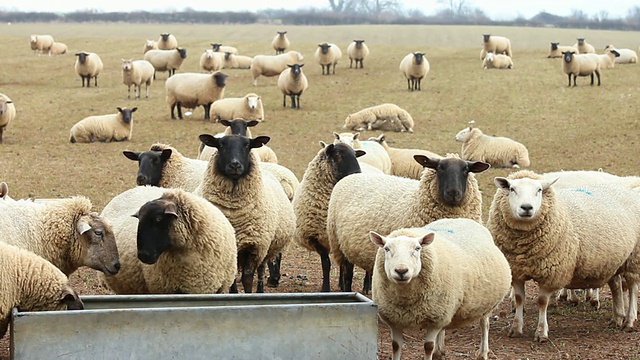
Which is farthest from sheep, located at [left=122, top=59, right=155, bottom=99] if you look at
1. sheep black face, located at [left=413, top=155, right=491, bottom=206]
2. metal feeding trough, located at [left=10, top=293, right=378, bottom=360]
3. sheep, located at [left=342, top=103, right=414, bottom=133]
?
metal feeding trough, located at [left=10, top=293, right=378, bottom=360]

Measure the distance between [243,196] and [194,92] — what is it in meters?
17.4

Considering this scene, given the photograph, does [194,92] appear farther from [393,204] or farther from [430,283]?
[430,283]

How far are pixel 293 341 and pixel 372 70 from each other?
32684 mm

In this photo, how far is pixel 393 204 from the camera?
31.8ft

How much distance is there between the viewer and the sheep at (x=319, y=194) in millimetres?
10789

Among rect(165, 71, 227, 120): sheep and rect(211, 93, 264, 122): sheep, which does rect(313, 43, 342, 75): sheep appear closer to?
rect(165, 71, 227, 120): sheep

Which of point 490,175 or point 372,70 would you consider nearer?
point 490,175

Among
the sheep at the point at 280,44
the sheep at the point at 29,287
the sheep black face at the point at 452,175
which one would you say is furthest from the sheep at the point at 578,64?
the sheep at the point at 29,287

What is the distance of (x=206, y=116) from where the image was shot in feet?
86.9

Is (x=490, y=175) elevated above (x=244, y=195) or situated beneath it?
situated beneath

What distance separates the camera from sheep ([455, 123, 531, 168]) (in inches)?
768

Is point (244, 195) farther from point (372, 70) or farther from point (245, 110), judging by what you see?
point (372, 70)

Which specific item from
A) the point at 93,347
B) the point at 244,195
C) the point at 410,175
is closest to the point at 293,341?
the point at 93,347

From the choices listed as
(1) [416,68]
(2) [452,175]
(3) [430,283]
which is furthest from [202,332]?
(1) [416,68]
